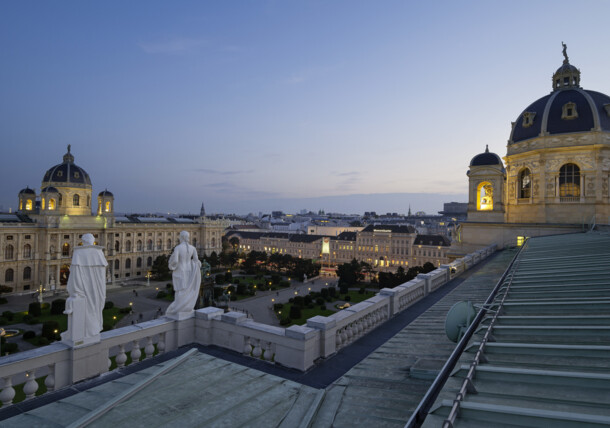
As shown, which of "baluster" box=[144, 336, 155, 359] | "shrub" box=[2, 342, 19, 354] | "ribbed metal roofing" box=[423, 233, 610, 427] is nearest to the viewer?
"ribbed metal roofing" box=[423, 233, 610, 427]

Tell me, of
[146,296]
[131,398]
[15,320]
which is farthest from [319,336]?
[146,296]

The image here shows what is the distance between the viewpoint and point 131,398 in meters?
5.25

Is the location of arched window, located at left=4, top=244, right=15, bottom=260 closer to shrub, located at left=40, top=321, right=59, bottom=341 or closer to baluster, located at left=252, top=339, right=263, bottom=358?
shrub, located at left=40, top=321, right=59, bottom=341

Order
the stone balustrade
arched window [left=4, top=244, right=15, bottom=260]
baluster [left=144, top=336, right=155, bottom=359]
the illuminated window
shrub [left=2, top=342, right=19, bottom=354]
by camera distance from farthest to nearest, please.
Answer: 1. arched window [left=4, top=244, right=15, bottom=260]
2. the illuminated window
3. shrub [left=2, top=342, right=19, bottom=354]
4. baluster [left=144, top=336, right=155, bottom=359]
5. the stone balustrade

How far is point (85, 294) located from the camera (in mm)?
7387

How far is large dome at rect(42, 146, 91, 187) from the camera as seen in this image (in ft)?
223

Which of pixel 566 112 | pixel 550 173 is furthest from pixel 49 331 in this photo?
pixel 566 112

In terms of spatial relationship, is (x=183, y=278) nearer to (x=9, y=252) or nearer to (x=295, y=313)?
(x=295, y=313)

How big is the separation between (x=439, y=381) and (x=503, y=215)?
115 feet

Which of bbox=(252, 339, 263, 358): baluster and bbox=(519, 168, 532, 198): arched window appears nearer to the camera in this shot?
bbox=(252, 339, 263, 358): baluster

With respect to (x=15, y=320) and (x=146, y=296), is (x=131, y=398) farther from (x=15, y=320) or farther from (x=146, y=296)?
(x=146, y=296)

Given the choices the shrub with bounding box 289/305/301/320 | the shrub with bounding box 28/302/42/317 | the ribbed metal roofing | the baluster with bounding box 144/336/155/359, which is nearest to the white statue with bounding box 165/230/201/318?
the baluster with bounding box 144/336/155/359

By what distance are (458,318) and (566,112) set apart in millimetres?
32522

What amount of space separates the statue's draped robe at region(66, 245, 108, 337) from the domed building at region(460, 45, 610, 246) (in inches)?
1281
